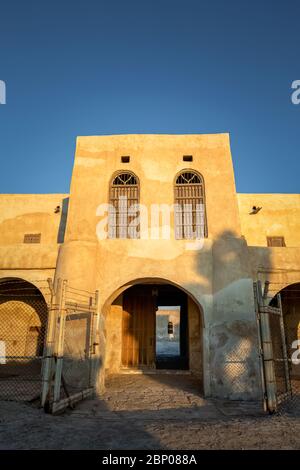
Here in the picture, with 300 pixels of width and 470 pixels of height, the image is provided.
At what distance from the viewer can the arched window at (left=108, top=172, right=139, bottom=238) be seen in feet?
35.4

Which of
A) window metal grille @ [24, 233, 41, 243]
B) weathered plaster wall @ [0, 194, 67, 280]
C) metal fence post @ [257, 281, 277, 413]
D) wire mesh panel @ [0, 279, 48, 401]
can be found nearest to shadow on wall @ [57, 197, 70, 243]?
weathered plaster wall @ [0, 194, 67, 280]

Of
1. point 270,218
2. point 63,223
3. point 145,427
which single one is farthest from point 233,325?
point 63,223

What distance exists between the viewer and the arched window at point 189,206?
1075 centimetres

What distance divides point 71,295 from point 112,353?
4.19 meters

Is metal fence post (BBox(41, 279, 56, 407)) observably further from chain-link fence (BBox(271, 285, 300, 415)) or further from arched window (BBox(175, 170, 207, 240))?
chain-link fence (BBox(271, 285, 300, 415))

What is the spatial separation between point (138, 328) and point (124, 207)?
5.55m

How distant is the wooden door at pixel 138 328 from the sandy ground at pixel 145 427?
5033 millimetres

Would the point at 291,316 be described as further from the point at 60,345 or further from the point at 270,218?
the point at 60,345

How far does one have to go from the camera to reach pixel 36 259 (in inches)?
412

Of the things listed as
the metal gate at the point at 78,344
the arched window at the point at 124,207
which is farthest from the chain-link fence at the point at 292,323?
the metal gate at the point at 78,344

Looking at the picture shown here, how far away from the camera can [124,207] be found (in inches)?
434

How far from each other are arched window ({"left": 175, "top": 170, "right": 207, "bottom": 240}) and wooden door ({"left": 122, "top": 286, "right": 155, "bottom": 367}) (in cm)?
423

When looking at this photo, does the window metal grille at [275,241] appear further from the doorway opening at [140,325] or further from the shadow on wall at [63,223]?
the shadow on wall at [63,223]
